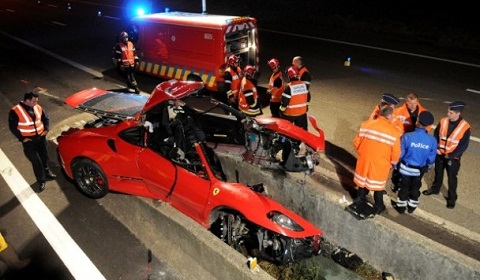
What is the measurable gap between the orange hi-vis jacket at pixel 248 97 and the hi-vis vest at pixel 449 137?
3.31 meters

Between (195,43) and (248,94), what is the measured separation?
317 centimetres

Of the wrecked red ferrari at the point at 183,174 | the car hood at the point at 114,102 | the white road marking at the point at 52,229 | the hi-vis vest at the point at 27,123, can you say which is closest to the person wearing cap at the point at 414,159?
the wrecked red ferrari at the point at 183,174

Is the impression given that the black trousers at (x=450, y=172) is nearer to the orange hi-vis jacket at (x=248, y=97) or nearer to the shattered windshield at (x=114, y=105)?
the orange hi-vis jacket at (x=248, y=97)

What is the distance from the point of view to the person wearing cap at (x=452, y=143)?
5.53m

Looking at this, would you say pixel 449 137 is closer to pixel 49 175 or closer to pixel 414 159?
pixel 414 159

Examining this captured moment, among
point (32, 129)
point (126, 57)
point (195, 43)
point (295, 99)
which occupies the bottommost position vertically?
point (32, 129)

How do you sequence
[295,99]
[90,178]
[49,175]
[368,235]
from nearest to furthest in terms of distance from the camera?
[368,235] → [90,178] → [49,175] → [295,99]

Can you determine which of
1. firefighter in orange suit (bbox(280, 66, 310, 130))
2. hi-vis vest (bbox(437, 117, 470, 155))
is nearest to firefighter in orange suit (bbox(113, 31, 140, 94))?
firefighter in orange suit (bbox(280, 66, 310, 130))

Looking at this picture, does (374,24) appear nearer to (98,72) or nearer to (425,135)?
(98,72)

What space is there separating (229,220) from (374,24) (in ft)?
54.2

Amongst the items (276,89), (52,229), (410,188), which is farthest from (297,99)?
Result: (52,229)

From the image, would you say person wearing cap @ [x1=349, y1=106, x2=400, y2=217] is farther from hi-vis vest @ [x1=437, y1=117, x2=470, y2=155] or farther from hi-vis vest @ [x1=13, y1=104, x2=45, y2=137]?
hi-vis vest @ [x1=13, y1=104, x2=45, y2=137]

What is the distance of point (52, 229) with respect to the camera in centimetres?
554

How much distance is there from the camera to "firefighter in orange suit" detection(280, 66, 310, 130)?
6.81 metres
